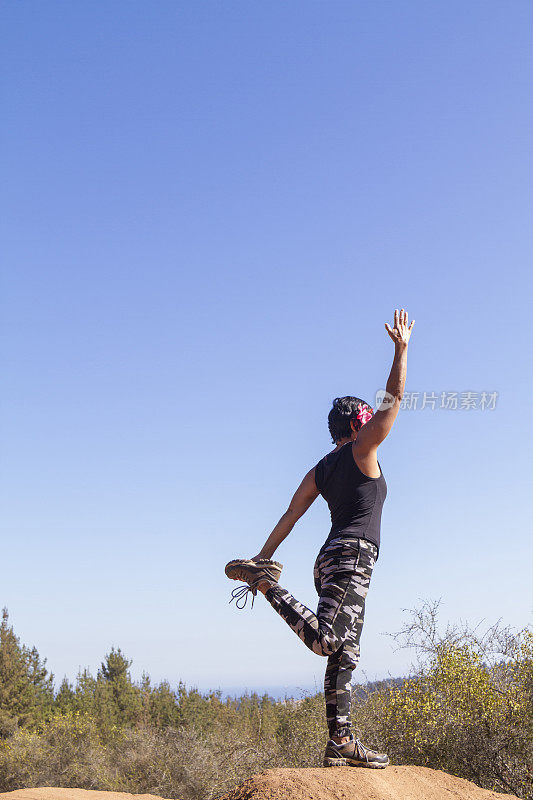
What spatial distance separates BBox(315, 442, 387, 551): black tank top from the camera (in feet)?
14.4

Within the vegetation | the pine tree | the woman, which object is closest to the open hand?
the woman

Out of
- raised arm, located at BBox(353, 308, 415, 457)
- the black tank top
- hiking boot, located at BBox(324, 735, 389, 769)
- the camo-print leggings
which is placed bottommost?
hiking boot, located at BBox(324, 735, 389, 769)

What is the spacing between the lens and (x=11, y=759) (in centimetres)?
2100

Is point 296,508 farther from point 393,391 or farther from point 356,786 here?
point 356,786

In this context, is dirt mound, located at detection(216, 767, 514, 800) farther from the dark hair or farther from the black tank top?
the dark hair

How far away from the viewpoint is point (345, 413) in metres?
4.85

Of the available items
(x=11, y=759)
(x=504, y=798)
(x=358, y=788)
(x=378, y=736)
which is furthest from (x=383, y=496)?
(x=11, y=759)

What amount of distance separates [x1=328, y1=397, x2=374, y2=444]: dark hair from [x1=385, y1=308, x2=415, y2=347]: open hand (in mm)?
765

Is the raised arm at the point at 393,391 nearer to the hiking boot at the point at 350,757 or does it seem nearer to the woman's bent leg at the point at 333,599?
the woman's bent leg at the point at 333,599

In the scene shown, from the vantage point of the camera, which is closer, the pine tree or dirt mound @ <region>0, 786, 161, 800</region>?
dirt mound @ <region>0, 786, 161, 800</region>

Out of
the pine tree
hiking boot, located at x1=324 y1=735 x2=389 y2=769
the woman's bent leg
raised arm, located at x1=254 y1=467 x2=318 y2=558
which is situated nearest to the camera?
the woman's bent leg

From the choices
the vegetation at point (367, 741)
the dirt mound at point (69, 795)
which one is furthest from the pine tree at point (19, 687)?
the dirt mound at point (69, 795)

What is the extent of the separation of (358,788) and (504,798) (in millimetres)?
1533

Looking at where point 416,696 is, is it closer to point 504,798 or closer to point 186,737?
point 504,798
